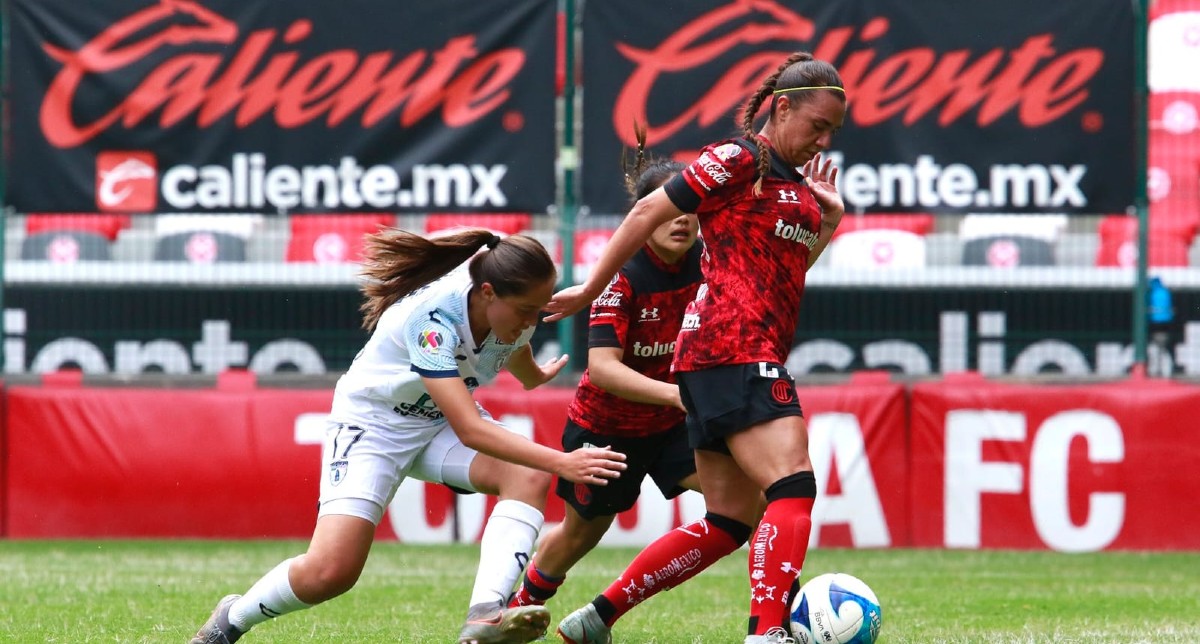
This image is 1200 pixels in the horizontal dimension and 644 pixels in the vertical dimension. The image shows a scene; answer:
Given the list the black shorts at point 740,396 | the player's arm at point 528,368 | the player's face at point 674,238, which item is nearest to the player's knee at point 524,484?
the player's arm at point 528,368

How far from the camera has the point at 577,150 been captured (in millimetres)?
12109

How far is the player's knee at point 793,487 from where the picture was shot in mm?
5035

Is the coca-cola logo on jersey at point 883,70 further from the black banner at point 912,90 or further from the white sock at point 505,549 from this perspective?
the white sock at point 505,549

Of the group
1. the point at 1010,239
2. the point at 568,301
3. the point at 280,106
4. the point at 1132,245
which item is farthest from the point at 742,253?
the point at 280,106

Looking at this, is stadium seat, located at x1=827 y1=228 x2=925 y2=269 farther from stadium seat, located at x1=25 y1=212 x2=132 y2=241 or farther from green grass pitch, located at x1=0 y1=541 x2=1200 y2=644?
stadium seat, located at x1=25 y1=212 x2=132 y2=241

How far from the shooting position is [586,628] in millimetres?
5973

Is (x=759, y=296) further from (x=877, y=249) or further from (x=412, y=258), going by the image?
(x=877, y=249)

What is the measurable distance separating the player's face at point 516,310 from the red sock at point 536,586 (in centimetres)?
141

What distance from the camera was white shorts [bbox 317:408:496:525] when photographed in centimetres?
537

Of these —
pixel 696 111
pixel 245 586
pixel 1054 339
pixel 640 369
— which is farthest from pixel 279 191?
pixel 640 369

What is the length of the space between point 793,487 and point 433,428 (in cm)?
125

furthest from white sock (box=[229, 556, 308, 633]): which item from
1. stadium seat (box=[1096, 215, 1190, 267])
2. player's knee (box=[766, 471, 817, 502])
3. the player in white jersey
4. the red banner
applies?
stadium seat (box=[1096, 215, 1190, 267])

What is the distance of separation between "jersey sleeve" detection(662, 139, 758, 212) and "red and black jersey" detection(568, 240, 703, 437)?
1277mm

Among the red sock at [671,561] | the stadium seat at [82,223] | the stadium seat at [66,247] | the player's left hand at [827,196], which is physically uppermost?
the stadium seat at [82,223]
